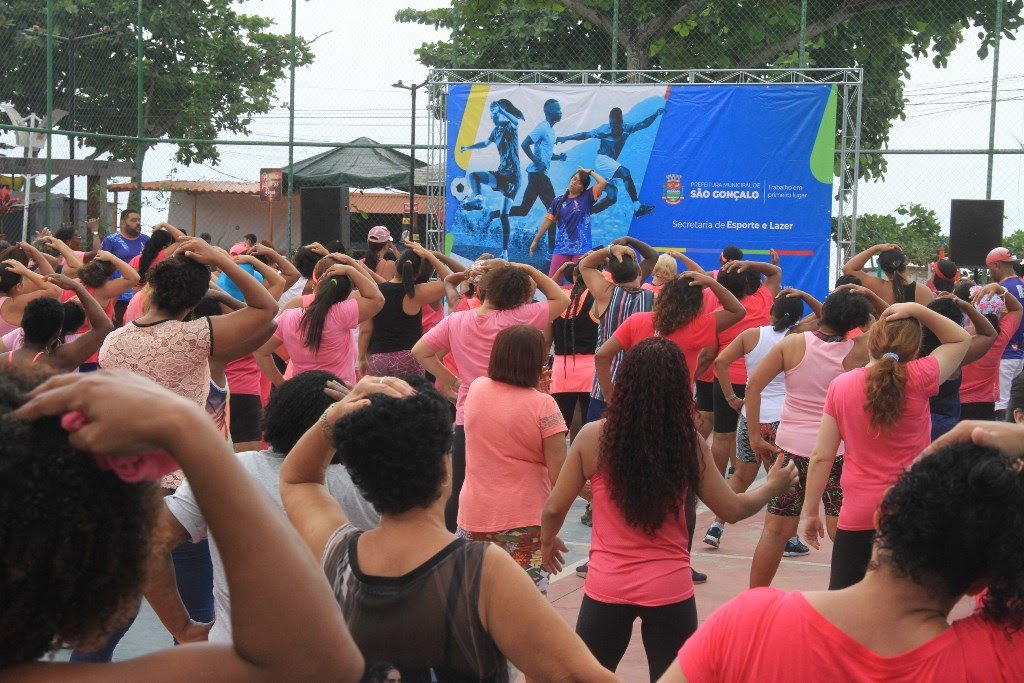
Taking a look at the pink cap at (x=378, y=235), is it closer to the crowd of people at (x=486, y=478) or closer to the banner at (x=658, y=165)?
the crowd of people at (x=486, y=478)

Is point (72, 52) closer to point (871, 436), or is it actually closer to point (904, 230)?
point (904, 230)

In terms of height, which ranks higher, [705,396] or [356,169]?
[356,169]

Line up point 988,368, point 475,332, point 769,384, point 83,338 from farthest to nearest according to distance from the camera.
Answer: point 988,368 → point 769,384 → point 475,332 → point 83,338

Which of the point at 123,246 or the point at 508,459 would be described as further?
the point at 123,246

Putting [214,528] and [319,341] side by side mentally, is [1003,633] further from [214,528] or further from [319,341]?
[319,341]

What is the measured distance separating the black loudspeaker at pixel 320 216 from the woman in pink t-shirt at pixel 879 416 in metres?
12.1

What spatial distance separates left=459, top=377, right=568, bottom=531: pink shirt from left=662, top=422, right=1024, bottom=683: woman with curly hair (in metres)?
2.60

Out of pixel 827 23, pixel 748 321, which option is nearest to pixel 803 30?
pixel 827 23

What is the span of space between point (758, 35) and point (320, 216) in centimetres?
744

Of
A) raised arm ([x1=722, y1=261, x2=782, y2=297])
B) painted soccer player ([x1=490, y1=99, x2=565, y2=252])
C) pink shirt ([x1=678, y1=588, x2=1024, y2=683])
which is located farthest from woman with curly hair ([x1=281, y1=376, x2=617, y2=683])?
painted soccer player ([x1=490, y1=99, x2=565, y2=252])

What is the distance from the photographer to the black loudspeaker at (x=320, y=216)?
16391 millimetres

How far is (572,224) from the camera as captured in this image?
14.1 metres

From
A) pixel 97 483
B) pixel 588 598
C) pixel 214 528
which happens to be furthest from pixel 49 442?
pixel 588 598

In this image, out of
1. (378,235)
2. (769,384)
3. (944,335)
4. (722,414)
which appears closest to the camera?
(944,335)
